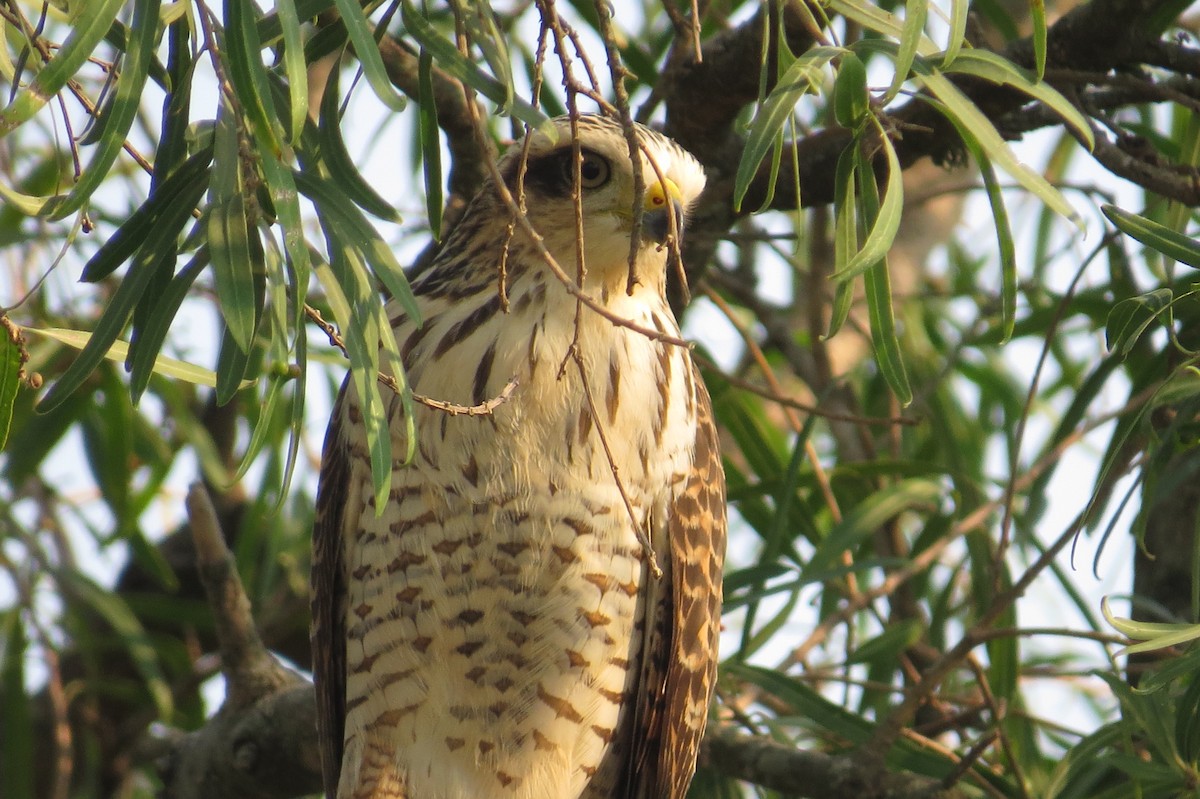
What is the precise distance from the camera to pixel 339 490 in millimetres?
2906

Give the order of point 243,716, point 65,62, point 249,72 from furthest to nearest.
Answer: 1. point 243,716
2. point 249,72
3. point 65,62

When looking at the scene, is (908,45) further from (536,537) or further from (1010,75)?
(536,537)

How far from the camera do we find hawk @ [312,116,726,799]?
2.71 m

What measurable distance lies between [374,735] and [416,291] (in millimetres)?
906

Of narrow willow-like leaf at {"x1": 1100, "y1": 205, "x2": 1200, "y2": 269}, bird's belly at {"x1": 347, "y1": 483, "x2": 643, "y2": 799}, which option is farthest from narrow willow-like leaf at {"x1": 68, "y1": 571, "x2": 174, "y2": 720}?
narrow willow-like leaf at {"x1": 1100, "y1": 205, "x2": 1200, "y2": 269}

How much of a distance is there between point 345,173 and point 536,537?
3.10 feet

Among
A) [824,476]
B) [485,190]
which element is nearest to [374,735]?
[485,190]

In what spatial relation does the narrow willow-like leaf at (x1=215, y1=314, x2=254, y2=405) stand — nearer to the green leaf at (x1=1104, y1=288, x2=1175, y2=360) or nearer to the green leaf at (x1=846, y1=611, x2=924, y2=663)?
the green leaf at (x1=1104, y1=288, x2=1175, y2=360)

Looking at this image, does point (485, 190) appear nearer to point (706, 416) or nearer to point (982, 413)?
point (706, 416)

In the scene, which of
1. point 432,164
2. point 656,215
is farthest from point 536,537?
point 432,164

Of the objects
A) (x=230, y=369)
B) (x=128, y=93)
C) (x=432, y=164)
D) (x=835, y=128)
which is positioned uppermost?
(x=835, y=128)

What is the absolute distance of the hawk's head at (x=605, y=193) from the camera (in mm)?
2682

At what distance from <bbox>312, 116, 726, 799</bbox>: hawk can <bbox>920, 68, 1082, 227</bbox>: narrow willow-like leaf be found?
86 cm

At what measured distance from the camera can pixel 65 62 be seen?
1.51 metres
